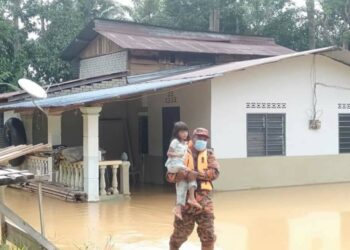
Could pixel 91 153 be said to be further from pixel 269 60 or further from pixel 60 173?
pixel 269 60

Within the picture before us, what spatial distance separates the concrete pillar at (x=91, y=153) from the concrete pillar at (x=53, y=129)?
2.04 m

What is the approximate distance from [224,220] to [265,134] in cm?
448

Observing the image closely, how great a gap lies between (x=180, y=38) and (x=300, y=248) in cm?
1341

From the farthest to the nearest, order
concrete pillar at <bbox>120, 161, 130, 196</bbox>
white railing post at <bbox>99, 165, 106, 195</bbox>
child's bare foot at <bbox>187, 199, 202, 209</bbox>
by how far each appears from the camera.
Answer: concrete pillar at <bbox>120, 161, 130, 196</bbox>
white railing post at <bbox>99, 165, 106, 195</bbox>
child's bare foot at <bbox>187, 199, 202, 209</bbox>

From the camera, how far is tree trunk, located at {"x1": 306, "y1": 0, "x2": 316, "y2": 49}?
25859 millimetres

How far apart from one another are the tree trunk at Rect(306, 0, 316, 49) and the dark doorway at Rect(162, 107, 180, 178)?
1427 centimetres

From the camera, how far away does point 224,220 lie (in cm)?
872

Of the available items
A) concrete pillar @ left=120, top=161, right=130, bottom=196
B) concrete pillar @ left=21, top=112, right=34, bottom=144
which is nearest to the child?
concrete pillar @ left=120, top=161, right=130, bottom=196

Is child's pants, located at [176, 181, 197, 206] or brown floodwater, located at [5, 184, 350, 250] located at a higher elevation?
child's pants, located at [176, 181, 197, 206]

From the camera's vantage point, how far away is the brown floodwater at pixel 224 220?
7059mm

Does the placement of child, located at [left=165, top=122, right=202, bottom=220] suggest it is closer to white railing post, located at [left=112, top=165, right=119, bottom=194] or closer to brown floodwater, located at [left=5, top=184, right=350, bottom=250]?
brown floodwater, located at [left=5, top=184, right=350, bottom=250]

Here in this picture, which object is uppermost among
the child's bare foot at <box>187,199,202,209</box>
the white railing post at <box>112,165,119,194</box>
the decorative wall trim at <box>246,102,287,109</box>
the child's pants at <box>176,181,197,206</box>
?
the decorative wall trim at <box>246,102,287,109</box>

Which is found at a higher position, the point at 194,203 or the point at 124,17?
the point at 124,17

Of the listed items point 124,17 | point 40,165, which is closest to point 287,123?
point 40,165
